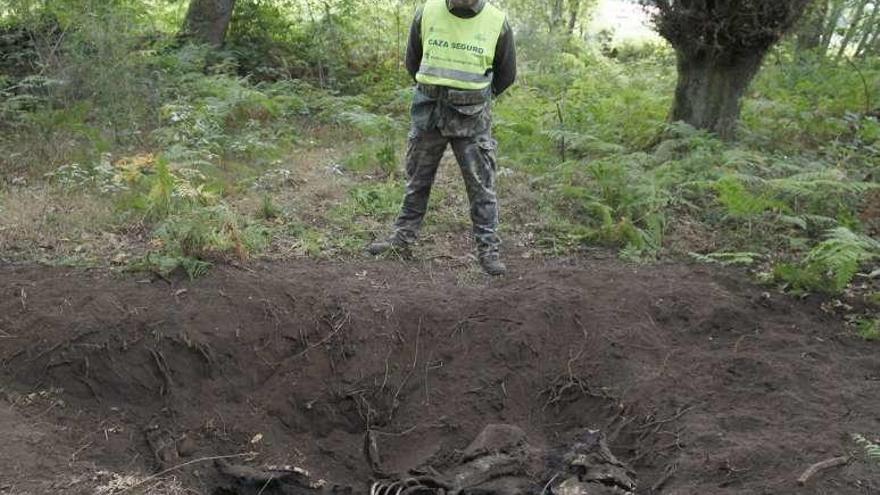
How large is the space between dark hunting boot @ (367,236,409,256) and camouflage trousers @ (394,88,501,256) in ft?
0.13

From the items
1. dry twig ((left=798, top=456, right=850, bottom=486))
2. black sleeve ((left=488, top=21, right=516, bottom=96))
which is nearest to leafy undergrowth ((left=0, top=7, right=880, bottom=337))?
black sleeve ((left=488, top=21, right=516, bottom=96))

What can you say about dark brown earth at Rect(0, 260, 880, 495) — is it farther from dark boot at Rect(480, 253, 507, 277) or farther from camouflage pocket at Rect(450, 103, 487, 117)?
camouflage pocket at Rect(450, 103, 487, 117)

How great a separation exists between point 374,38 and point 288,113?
2986 millimetres

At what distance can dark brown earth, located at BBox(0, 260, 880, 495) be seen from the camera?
Result: 173 inches

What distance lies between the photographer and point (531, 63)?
40.8 feet

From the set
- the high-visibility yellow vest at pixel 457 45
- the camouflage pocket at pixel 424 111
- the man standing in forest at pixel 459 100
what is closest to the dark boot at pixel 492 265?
the man standing in forest at pixel 459 100

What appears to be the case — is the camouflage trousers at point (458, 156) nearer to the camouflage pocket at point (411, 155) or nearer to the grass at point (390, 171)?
the camouflage pocket at point (411, 155)

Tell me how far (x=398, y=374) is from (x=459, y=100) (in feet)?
6.96

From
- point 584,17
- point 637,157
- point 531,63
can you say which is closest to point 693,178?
point 637,157

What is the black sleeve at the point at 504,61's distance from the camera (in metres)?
6.00

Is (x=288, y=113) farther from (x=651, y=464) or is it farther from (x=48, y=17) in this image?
(x=651, y=464)

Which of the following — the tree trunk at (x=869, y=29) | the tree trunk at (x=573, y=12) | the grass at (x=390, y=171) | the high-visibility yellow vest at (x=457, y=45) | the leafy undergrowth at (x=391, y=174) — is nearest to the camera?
the high-visibility yellow vest at (x=457, y=45)

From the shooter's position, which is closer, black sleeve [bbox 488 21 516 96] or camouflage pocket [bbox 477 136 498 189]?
black sleeve [bbox 488 21 516 96]

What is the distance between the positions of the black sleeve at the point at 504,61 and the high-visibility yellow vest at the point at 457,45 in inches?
3.7
